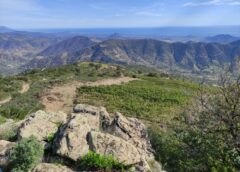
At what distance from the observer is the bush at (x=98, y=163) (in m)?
13.0

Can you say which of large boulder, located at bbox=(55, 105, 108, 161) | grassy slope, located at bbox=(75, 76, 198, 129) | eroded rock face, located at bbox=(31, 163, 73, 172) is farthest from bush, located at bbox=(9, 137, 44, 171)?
grassy slope, located at bbox=(75, 76, 198, 129)

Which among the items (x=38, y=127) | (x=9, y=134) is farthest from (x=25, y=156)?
(x=9, y=134)

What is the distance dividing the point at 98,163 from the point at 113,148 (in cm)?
148

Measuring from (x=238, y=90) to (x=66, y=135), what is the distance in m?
8.47

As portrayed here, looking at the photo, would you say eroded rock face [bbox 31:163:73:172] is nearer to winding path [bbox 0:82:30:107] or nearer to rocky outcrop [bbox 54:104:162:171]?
rocky outcrop [bbox 54:104:162:171]

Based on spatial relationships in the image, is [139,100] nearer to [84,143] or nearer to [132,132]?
[132,132]

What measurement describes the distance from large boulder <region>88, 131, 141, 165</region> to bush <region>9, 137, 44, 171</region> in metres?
2.51

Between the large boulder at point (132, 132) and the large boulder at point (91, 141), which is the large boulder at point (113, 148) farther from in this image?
the large boulder at point (132, 132)

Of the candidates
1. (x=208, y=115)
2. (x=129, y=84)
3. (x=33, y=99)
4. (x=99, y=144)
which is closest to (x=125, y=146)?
(x=99, y=144)

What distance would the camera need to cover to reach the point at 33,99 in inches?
2154

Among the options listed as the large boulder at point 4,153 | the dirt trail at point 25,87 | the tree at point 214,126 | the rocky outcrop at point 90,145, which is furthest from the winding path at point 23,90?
the rocky outcrop at point 90,145

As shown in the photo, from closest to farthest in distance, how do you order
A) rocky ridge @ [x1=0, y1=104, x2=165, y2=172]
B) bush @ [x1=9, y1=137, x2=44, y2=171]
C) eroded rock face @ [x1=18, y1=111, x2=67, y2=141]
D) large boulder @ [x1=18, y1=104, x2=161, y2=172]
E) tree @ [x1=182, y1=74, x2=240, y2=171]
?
bush @ [x1=9, y1=137, x2=44, y2=171] < rocky ridge @ [x1=0, y1=104, x2=165, y2=172] < large boulder @ [x1=18, y1=104, x2=161, y2=172] < tree @ [x1=182, y1=74, x2=240, y2=171] < eroded rock face @ [x1=18, y1=111, x2=67, y2=141]

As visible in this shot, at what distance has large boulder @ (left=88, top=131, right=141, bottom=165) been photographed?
13906 millimetres

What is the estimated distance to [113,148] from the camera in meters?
14.3
